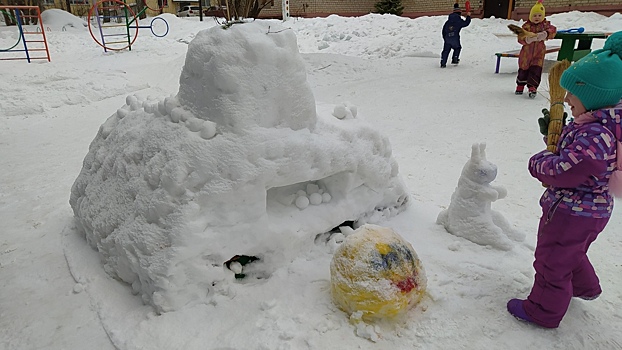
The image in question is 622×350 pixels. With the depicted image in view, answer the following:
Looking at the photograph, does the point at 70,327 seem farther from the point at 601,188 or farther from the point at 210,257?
the point at 601,188

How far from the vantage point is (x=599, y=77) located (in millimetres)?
1756

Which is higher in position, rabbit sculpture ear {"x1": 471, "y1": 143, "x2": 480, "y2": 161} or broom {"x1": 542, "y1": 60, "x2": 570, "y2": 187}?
broom {"x1": 542, "y1": 60, "x2": 570, "y2": 187}

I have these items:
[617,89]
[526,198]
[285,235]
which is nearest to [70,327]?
[285,235]

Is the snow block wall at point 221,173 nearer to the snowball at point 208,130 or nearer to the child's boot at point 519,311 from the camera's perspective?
the snowball at point 208,130

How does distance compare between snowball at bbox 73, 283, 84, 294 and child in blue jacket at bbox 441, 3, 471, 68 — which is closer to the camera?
snowball at bbox 73, 283, 84, 294

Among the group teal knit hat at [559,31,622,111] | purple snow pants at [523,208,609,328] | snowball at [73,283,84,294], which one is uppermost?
teal knit hat at [559,31,622,111]

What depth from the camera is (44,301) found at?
2496 mm

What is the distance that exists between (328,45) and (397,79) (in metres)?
5.40

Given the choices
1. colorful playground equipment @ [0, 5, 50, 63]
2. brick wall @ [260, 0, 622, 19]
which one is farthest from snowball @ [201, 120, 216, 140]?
brick wall @ [260, 0, 622, 19]

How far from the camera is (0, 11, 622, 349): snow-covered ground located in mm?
2096

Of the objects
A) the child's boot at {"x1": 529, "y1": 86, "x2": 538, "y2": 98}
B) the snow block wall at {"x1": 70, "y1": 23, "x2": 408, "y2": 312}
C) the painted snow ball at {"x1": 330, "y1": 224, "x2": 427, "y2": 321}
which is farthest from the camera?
the child's boot at {"x1": 529, "y1": 86, "x2": 538, "y2": 98}

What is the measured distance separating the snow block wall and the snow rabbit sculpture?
738 mm

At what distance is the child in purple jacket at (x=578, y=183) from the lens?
1.76m

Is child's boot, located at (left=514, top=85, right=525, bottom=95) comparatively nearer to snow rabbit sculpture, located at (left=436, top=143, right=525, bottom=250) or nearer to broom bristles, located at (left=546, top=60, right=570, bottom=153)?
snow rabbit sculpture, located at (left=436, top=143, right=525, bottom=250)
